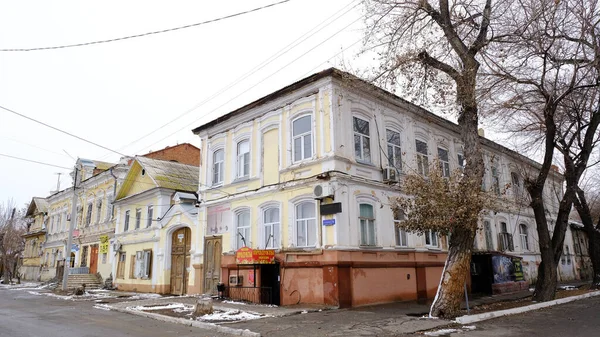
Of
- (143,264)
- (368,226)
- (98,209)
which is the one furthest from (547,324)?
(98,209)

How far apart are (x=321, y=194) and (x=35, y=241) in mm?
42206

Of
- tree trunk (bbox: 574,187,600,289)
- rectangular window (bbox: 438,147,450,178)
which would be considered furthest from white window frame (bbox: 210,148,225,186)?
tree trunk (bbox: 574,187,600,289)

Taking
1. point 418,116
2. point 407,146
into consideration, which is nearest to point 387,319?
point 407,146

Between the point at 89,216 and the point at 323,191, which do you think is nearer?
the point at 323,191

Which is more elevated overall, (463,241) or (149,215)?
(149,215)

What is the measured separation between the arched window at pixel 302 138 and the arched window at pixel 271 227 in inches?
91.5

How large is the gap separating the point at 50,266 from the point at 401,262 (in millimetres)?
34756

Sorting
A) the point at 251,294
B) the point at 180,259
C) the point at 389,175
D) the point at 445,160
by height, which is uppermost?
the point at 445,160

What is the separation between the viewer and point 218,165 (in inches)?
793

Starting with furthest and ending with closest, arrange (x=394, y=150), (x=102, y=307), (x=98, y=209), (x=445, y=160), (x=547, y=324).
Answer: (x=98, y=209)
(x=445, y=160)
(x=394, y=150)
(x=102, y=307)
(x=547, y=324)

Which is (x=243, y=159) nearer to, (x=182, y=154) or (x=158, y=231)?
(x=158, y=231)

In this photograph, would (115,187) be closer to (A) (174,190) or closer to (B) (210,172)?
(A) (174,190)

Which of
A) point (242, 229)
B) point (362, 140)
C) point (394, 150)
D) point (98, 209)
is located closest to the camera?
point (362, 140)

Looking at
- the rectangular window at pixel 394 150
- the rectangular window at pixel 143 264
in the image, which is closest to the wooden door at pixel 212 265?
the rectangular window at pixel 143 264
